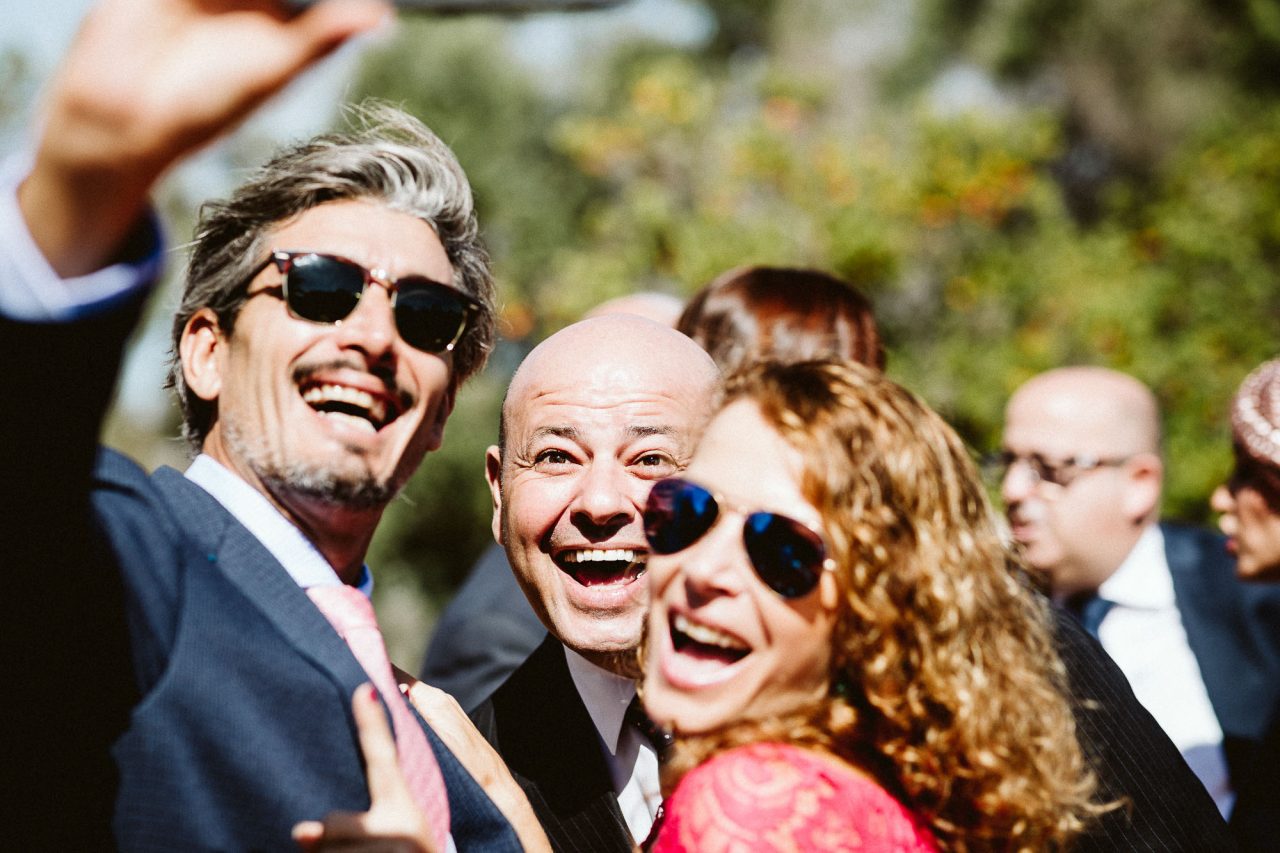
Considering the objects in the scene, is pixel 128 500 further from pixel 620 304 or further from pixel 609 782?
pixel 620 304

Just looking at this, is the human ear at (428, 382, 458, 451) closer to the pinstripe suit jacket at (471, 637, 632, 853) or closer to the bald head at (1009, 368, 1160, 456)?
the pinstripe suit jacket at (471, 637, 632, 853)

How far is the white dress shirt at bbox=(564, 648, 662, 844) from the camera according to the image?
2660mm

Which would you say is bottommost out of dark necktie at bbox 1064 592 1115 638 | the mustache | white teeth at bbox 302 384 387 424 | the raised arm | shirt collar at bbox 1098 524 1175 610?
dark necktie at bbox 1064 592 1115 638

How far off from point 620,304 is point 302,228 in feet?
7.93

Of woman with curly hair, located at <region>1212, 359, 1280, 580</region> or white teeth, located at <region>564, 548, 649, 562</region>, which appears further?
woman with curly hair, located at <region>1212, 359, 1280, 580</region>

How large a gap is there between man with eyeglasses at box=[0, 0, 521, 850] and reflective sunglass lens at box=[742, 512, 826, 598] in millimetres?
626

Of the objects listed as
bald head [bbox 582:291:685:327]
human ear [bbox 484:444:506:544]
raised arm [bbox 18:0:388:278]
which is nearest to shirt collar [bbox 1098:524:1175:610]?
bald head [bbox 582:291:685:327]

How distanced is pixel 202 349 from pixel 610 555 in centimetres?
96

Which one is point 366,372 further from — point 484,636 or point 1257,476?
point 1257,476

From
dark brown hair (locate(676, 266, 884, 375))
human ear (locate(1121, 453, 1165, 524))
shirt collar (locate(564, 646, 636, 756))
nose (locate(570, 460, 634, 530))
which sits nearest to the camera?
nose (locate(570, 460, 634, 530))

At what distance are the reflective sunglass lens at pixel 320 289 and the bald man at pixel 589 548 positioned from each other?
56 centimetres

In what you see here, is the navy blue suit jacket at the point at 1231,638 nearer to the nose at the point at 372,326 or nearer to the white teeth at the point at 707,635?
the white teeth at the point at 707,635

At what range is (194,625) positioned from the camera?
1696 millimetres

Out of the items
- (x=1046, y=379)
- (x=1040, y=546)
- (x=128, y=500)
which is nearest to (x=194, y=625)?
(x=128, y=500)
